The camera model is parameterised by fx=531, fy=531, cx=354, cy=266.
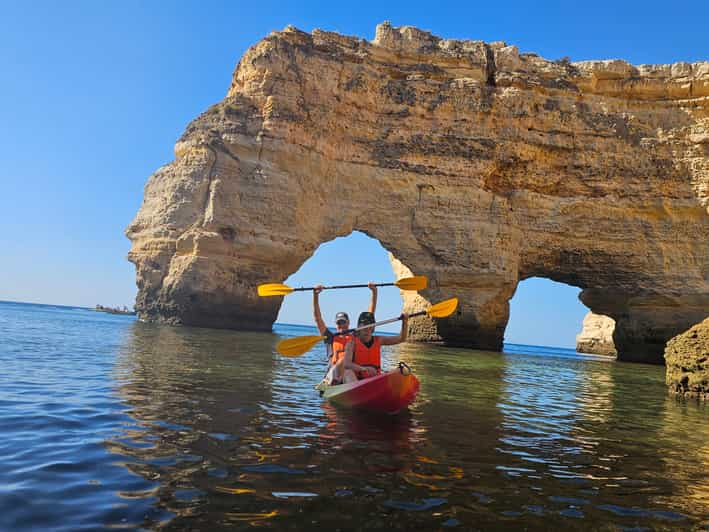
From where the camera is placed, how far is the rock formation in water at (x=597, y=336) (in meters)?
40.9

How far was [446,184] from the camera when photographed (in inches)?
1029

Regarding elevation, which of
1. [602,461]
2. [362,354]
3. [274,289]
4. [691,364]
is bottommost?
[602,461]

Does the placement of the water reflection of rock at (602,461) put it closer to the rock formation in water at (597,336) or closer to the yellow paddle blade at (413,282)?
the yellow paddle blade at (413,282)

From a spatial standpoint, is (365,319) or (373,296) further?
(373,296)

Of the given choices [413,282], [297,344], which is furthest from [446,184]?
[297,344]

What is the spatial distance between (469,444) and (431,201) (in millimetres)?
21444

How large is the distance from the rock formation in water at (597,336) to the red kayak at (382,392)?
38215 mm

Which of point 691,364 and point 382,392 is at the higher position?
point 691,364

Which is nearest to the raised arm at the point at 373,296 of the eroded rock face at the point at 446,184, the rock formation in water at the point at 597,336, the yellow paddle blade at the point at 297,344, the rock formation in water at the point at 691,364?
the yellow paddle blade at the point at 297,344

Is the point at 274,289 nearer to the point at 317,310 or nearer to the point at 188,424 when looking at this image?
the point at 317,310

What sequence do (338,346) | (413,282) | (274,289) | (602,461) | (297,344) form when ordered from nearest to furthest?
(602,461) < (338,346) < (297,344) < (274,289) < (413,282)

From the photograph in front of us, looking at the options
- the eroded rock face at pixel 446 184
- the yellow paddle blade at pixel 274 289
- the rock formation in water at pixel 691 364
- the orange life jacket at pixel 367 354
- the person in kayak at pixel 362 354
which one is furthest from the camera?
the eroded rock face at pixel 446 184

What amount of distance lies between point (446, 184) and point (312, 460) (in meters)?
23.0

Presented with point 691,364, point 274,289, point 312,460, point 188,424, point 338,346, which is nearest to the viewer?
point 312,460
